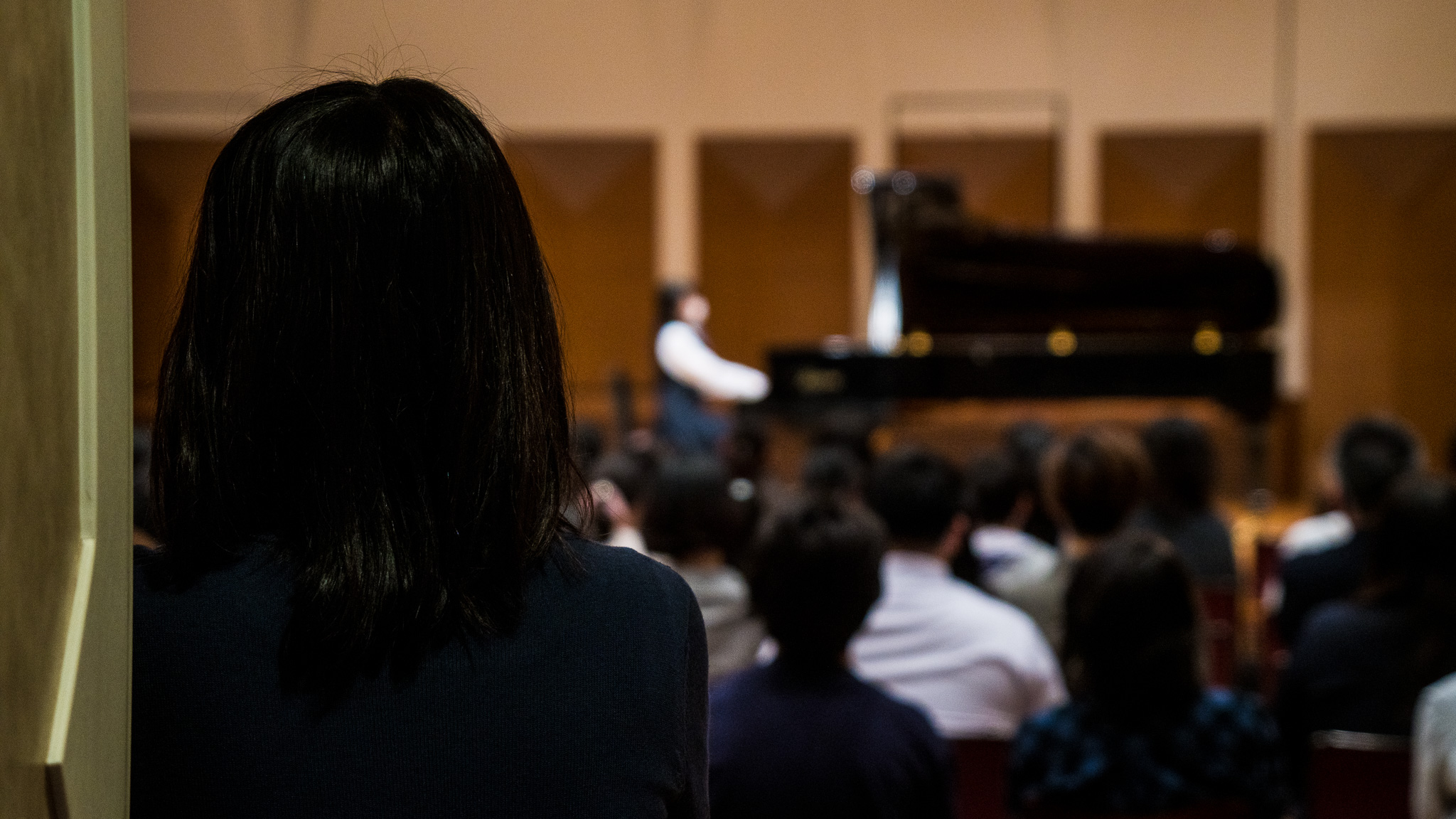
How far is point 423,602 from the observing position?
77 centimetres

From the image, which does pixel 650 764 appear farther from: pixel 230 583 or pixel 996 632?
pixel 996 632

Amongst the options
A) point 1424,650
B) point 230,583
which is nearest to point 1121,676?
point 1424,650

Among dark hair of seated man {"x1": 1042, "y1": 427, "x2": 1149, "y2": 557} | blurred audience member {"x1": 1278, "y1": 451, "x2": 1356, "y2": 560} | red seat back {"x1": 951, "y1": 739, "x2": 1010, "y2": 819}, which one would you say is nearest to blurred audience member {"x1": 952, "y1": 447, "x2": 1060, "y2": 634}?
dark hair of seated man {"x1": 1042, "y1": 427, "x2": 1149, "y2": 557}

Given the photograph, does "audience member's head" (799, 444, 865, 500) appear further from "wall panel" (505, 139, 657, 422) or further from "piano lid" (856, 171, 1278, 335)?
"wall panel" (505, 139, 657, 422)

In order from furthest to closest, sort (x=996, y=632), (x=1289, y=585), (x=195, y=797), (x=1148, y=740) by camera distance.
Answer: (x=1289, y=585)
(x=996, y=632)
(x=1148, y=740)
(x=195, y=797)

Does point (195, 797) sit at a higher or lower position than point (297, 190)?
lower

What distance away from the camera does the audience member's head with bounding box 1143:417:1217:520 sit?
3.73m

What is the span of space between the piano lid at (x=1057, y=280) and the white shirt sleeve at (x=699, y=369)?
0.92 m

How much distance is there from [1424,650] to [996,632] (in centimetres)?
87

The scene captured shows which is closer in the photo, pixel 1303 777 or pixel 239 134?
pixel 239 134

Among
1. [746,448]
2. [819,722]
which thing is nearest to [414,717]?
[819,722]

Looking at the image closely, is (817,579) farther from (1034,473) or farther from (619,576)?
(1034,473)

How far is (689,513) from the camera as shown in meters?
2.61

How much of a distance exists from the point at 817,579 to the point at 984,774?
466 mm
